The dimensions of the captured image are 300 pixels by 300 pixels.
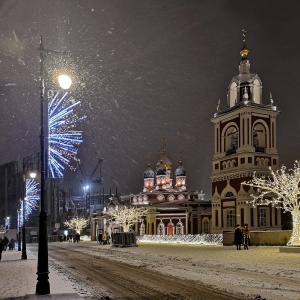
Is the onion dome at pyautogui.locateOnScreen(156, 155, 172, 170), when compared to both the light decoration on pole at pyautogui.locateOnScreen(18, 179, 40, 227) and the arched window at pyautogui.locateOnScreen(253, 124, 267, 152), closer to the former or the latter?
the light decoration on pole at pyautogui.locateOnScreen(18, 179, 40, 227)

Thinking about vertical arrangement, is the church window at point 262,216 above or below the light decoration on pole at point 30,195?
below

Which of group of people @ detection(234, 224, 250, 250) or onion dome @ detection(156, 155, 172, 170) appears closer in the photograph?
group of people @ detection(234, 224, 250, 250)

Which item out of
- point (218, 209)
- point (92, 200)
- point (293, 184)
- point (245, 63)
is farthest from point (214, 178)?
point (92, 200)

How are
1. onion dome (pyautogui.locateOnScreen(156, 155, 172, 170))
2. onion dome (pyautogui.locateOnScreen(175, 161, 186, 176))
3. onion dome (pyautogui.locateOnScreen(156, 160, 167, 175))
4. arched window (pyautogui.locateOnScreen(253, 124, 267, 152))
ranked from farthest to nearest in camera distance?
onion dome (pyautogui.locateOnScreen(156, 155, 172, 170)) → onion dome (pyautogui.locateOnScreen(175, 161, 186, 176)) → onion dome (pyautogui.locateOnScreen(156, 160, 167, 175)) → arched window (pyautogui.locateOnScreen(253, 124, 267, 152))

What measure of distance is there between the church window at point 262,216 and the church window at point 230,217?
2.84m

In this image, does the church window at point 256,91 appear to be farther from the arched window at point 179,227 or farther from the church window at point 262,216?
the arched window at point 179,227

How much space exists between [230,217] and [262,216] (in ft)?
11.3

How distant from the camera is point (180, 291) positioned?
13.3 metres

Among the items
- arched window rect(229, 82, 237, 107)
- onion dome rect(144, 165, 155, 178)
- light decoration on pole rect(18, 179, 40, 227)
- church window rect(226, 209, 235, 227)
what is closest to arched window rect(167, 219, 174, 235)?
onion dome rect(144, 165, 155, 178)

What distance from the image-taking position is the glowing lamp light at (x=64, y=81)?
43.1 feet

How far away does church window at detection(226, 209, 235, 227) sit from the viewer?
2015 inches

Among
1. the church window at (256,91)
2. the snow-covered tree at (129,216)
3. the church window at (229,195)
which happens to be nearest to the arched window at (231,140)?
the church window at (256,91)

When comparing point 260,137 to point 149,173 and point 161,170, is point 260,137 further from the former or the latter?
point 149,173

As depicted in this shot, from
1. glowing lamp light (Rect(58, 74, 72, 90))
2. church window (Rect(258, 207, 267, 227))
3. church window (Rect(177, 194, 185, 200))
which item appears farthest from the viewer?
church window (Rect(177, 194, 185, 200))
